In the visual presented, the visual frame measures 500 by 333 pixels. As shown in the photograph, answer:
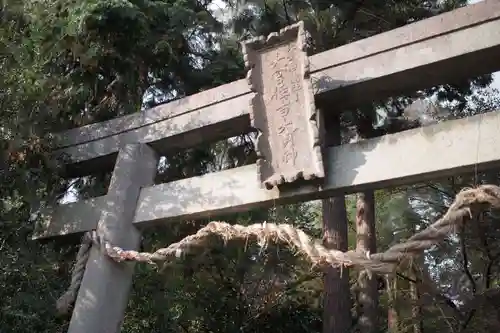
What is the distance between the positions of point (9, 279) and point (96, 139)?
3.11ft

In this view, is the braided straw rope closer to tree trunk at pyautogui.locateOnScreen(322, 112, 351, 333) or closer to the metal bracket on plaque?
the metal bracket on plaque

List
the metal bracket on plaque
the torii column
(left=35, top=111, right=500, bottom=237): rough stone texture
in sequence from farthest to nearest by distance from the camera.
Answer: the torii column → the metal bracket on plaque → (left=35, top=111, right=500, bottom=237): rough stone texture

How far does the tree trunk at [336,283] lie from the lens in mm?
4766

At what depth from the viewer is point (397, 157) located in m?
2.41

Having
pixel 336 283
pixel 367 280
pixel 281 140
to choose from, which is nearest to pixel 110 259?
pixel 281 140

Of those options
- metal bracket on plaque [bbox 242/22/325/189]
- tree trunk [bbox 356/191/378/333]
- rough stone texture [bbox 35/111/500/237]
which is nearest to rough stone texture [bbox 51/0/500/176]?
metal bracket on plaque [bbox 242/22/325/189]

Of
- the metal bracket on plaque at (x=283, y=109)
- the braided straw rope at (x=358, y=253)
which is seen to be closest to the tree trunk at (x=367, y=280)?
the metal bracket on plaque at (x=283, y=109)

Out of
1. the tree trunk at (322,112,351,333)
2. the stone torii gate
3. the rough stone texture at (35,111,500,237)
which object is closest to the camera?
the rough stone texture at (35,111,500,237)

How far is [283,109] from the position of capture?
8.91 feet

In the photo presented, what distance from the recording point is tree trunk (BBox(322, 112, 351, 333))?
477cm

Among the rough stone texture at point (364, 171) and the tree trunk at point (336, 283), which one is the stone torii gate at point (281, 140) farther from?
the tree trunk at point (336, 283)

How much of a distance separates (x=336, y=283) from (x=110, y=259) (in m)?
2.33

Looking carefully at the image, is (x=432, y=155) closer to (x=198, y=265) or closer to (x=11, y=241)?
(x=11, y=241)

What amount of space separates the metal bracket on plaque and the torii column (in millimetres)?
869
